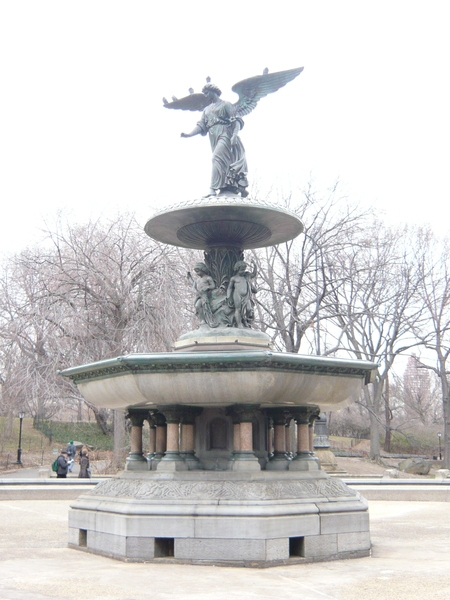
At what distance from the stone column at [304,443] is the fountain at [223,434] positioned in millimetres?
15

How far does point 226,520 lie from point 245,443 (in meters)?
1.15

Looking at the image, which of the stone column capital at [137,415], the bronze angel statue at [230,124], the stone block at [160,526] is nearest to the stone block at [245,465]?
the stone block at [160,526]

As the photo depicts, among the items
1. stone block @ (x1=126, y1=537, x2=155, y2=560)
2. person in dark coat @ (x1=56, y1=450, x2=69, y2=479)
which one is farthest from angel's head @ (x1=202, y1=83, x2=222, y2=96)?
person in dark coat @ (x1=56, y1=450, x2=69, y2=479)

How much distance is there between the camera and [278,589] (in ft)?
21.8

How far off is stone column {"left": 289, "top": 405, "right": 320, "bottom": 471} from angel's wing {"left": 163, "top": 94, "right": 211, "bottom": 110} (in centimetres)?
498

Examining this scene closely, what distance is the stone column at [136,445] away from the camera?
10164mm

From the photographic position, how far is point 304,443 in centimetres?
995

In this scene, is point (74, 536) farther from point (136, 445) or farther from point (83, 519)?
point (136, 445)

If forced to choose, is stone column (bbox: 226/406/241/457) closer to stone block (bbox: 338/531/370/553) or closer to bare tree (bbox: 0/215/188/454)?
stone block (bbox: 338/531/370/553)

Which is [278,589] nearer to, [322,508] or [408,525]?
[322,508]

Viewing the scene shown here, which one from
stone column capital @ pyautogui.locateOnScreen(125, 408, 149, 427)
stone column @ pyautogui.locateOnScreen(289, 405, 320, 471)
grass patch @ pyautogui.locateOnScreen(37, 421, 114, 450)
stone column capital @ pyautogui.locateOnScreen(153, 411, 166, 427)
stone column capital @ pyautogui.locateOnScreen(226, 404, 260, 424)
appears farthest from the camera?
grass patch @ pyautogui.locateOnScreen(37, 421, 114, 450)

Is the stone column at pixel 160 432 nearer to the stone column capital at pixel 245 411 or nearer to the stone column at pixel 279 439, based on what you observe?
the stone column at pixel 279 439

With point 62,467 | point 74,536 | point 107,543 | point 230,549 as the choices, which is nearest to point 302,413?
point 230,549

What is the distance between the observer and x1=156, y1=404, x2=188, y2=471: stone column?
29.8ft
